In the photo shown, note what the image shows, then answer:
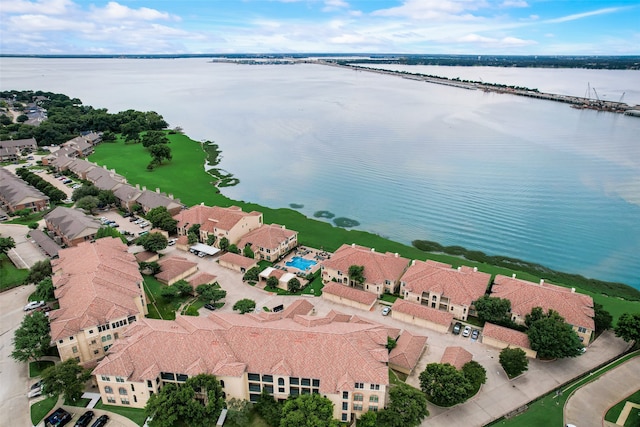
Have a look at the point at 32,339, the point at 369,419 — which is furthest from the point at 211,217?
the point at 369,419

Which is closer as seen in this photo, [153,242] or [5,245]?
[5,245]

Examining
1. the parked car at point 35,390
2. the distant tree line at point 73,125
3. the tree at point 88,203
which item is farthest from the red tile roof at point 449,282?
the distant tree line at point 73,125

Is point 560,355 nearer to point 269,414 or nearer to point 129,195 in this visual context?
point 269,414

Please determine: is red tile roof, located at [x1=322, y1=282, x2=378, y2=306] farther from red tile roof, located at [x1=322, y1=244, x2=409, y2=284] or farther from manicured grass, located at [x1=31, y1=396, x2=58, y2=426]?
manicured grass, located at [x1=31, y1=396, x2=58, y2=426]

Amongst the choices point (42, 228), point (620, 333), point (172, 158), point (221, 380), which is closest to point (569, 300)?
point (620, 333)

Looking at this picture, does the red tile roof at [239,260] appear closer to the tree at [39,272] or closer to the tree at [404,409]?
the tree at [39,272]

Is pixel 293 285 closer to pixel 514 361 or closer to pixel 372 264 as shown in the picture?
pixel 372 264
